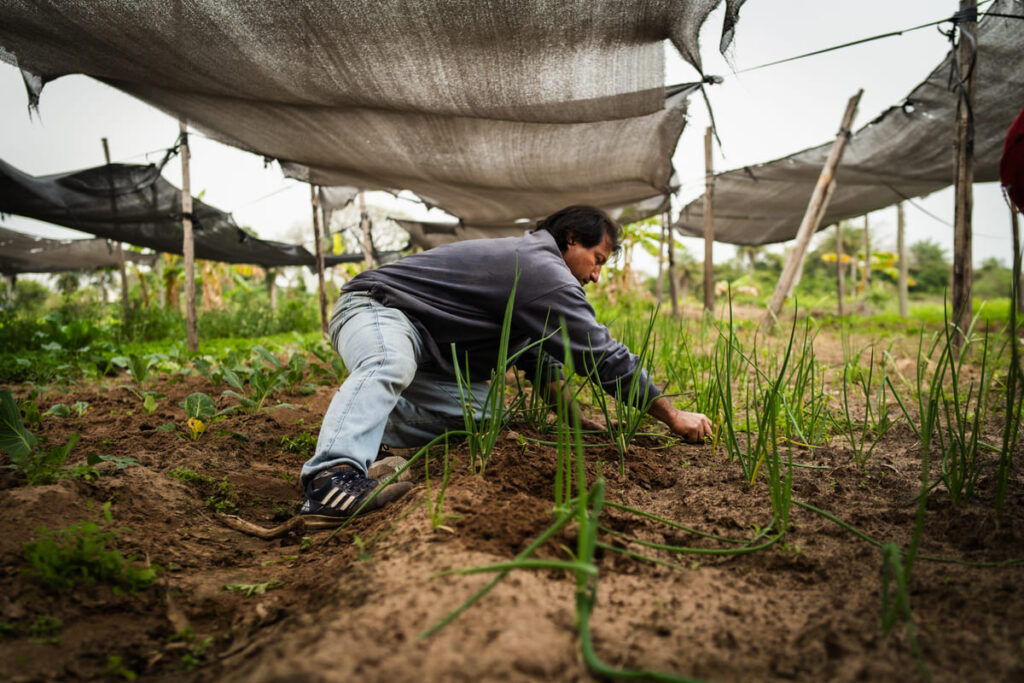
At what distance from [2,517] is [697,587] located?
118 cm

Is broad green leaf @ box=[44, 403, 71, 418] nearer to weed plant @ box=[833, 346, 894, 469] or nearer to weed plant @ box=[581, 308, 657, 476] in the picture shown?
weed plant @ box=[581, 308, 657, 476]

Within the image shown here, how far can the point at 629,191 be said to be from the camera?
490cm

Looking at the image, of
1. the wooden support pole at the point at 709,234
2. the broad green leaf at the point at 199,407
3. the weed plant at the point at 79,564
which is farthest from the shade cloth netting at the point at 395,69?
the wooden support pole at the point at 709,234

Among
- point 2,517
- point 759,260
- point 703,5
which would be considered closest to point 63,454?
point 2,517

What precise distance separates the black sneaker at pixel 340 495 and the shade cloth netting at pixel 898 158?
12.9 ft

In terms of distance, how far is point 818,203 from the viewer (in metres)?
4.49

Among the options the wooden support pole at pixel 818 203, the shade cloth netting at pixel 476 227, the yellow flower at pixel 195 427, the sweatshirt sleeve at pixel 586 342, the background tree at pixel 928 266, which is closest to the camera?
the sweatshirt sleeve at pixel 586 342

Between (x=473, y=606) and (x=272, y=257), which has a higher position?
(x=272, y=257)

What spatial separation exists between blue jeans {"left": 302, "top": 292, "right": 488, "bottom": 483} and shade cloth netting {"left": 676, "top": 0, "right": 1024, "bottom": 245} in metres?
→ 3.60

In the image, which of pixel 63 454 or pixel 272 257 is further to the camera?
pixel 272 257

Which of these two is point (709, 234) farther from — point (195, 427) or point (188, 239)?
point (195, 427)

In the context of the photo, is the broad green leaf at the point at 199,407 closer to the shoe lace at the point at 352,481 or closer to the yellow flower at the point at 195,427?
the yellow flower at the point at 195,427

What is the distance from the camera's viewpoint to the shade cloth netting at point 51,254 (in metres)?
9.05

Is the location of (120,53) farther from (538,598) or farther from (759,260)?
(759,260)
